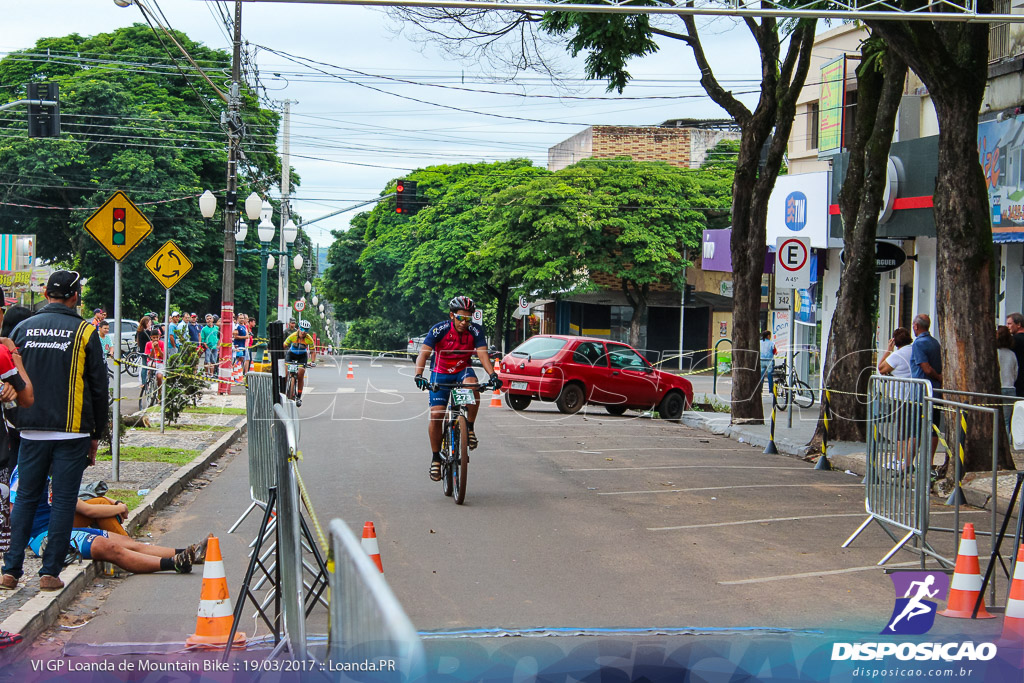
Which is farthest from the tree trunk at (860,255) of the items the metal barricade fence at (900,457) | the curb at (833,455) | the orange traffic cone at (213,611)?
the orange traffic cone at (213,611)

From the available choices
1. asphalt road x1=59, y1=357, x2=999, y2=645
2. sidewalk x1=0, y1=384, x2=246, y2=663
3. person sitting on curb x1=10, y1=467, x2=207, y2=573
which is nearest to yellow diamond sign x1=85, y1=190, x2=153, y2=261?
sidewalk x1=0, y1=384, x2=246, y2=663

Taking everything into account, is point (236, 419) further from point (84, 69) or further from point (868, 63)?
point (84, 69)

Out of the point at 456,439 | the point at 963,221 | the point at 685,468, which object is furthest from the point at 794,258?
the point at 456,439

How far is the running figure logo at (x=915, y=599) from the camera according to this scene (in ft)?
21.0

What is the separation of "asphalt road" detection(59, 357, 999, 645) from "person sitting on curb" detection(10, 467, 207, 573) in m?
0.14

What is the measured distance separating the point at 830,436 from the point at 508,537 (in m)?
8.60

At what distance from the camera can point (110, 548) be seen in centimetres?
742

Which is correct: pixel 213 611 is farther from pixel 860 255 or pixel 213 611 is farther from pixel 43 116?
pixel 43 116

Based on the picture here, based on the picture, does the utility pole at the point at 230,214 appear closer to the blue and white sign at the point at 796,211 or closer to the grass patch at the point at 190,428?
the grass patch at the point at 190,428

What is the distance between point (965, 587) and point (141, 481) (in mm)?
8044

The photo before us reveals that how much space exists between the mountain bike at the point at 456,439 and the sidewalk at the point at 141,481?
2.81 metres

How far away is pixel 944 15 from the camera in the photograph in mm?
10305

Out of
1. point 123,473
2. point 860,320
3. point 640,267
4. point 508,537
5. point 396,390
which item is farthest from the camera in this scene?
point 640,267

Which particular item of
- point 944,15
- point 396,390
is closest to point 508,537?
point 944,15
